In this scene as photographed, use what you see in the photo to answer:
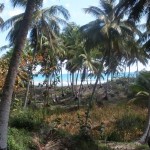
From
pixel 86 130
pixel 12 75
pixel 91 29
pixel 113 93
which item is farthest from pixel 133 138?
pixel 113 93

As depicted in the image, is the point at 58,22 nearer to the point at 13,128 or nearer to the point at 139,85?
the point at 139,85

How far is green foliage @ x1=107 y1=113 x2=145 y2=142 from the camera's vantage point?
2658cm

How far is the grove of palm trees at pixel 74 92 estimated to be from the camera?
15.8 m

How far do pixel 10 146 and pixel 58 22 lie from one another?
23558 millimetres

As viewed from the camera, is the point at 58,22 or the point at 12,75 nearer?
the point at 12,75

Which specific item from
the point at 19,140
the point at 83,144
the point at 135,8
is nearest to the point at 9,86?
the point at 19,140

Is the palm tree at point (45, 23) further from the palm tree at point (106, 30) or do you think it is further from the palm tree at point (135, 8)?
the palm tree at point (135, 8)

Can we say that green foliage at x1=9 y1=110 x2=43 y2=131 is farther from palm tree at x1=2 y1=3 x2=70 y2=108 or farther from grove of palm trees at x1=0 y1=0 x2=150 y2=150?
palm tree at x1=2 y1=3 x2=70 y2=108

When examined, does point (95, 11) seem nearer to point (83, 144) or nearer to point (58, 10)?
point (58, 10)

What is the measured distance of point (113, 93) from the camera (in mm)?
54281

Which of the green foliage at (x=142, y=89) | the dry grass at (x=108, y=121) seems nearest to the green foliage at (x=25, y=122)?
the dry grass at (x=108, y=121)

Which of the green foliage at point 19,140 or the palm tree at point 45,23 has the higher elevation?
the palm tree at point 45,23

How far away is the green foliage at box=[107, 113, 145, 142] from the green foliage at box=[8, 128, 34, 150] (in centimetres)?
991

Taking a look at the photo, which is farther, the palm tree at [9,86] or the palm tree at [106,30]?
the palm tree at [106,30]
